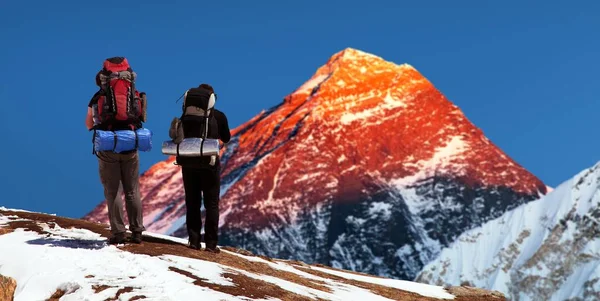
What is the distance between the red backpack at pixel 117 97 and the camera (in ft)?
76.1

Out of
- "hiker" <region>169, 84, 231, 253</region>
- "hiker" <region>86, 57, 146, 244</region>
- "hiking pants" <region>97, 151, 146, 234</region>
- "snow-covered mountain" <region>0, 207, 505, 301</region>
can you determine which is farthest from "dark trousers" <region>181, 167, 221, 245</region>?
"hiker" <region>86, 57, 146, 244</region>

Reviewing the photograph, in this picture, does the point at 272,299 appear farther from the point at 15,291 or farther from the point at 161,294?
the point at 15,291

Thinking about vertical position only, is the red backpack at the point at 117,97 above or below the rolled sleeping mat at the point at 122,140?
above

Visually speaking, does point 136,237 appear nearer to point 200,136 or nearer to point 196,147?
point 196,147

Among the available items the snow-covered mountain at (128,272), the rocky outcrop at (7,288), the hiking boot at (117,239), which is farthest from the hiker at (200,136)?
the rocky outcrop at (7,288)

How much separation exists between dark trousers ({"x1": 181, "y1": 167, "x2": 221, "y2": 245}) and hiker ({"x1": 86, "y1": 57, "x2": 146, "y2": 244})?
143 centimetres

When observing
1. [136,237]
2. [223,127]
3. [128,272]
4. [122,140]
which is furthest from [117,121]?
[128,272]

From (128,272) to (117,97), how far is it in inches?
169

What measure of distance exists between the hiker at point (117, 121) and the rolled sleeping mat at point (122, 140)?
19cm

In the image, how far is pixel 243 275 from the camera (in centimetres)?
2330

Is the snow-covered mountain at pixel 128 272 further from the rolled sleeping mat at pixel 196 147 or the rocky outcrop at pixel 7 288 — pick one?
the rolled sleeping mat at pixel 196 147

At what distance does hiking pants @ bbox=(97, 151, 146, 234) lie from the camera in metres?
23.7

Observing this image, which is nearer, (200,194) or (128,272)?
(128,272)

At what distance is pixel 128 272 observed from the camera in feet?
68.8
